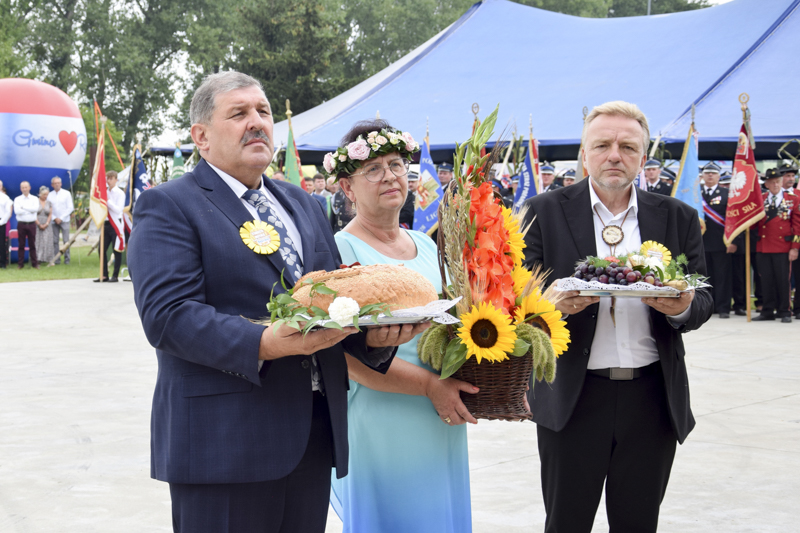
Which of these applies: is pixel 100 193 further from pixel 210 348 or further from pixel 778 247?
pixel 210 348

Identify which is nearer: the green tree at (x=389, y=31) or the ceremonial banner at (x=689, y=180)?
the ceremonial banner at (x=689, y=180)

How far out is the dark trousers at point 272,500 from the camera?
6.80 feet

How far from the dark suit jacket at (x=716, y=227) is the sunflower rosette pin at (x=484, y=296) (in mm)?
10880

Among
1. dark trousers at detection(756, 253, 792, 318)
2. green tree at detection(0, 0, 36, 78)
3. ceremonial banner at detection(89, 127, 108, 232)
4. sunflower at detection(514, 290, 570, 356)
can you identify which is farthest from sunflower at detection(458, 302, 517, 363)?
green tree at detection(0, 0, 36, 78)

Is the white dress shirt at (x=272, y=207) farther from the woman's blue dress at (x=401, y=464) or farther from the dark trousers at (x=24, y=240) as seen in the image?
the dark trousers at (x=24, y=240)

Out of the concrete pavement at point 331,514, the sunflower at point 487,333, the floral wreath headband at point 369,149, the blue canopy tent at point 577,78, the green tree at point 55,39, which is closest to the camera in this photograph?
the sunflower at point 487,333

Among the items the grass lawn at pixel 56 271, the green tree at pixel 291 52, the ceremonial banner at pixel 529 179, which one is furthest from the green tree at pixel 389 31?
the ceremonial banner at pixel 529 179

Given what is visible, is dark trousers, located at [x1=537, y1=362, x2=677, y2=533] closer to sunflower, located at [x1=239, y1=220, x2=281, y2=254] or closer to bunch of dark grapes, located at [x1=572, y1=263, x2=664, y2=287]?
bunch of dark grapes, located at [x1=572, y1=263, x2=664, y2=287]

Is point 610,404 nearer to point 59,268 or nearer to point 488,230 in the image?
point 488,230

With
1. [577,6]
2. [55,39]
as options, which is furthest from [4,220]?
[577,6]

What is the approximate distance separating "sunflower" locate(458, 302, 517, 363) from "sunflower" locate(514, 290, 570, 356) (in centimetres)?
15

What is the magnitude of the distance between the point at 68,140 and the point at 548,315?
23.5 m

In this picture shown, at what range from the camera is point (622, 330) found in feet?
9.32

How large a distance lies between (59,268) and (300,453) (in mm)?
19893
